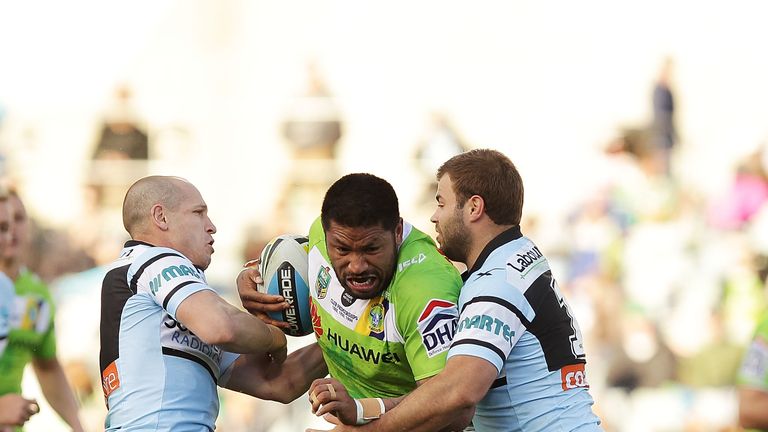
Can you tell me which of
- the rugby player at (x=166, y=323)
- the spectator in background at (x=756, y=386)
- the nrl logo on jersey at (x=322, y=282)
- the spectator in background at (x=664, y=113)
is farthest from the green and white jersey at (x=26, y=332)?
the spectator in background at (x=664, y=113)

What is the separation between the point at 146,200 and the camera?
574cm

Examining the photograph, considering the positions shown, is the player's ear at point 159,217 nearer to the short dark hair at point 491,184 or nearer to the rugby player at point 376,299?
→ the rugby player at point 376,299

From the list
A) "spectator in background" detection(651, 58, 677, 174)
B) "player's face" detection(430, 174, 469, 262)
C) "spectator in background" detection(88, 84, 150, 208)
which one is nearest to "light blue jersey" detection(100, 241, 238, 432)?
"player's face" detection(430, 174, 469, 262)

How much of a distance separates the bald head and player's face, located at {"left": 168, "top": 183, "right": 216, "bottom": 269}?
38 millimetres

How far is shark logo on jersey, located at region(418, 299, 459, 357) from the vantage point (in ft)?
17.5

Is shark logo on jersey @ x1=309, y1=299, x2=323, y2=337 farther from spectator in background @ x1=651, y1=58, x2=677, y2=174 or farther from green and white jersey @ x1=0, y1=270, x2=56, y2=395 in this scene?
spectator in background @ x1=651, y1=58, x2=677, y2=174

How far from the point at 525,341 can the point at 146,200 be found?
1785 millimetres

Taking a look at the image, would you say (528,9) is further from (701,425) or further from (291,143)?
(701,425)

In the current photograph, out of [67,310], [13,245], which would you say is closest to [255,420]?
[67,310]

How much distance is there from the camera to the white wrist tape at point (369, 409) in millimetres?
5211

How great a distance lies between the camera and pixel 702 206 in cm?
1562

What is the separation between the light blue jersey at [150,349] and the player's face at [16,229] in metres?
2.71

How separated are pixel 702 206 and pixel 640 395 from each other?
3314mm

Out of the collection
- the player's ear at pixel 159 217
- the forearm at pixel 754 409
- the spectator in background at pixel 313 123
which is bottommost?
the forearm at pixel 754 409
